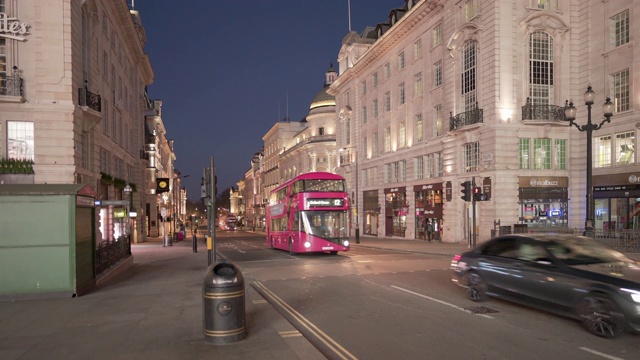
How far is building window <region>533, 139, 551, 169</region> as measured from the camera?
28370 millimetres

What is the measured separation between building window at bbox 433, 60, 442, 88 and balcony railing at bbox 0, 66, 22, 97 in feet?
85.9

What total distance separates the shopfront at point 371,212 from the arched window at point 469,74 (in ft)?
53.7

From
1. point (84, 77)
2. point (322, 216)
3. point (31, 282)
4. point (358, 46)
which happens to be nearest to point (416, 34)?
point (358, 46)

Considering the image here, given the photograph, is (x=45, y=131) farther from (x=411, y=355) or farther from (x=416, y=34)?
(x=416, y=34)

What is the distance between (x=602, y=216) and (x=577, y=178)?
2684 mm

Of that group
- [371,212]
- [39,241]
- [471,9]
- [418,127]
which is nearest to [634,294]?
[39,241]

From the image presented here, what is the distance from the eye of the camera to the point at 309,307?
10.3 m

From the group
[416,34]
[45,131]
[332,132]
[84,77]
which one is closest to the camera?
[45,131]

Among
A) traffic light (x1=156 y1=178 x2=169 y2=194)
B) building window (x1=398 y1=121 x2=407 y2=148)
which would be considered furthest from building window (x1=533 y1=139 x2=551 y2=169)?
traffic light (x1=156 y1=178 x2=169 y2=194)

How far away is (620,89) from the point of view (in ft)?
84.6

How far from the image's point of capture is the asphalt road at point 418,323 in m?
6.82

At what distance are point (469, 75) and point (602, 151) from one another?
9.05 m

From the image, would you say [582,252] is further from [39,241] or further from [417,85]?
[417,85]

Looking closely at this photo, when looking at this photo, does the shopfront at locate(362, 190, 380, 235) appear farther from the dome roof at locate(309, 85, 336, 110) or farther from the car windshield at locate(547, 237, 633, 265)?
the car windshield at locate(547, 237, 633, 265)
